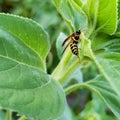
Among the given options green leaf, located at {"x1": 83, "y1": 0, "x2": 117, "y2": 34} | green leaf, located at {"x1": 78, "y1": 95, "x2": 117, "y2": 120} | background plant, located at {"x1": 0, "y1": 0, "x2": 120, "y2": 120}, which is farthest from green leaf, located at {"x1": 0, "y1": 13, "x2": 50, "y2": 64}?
green leaf, located at {"x1": 78, "y1": 95, "x2": 117, "y2": 120}

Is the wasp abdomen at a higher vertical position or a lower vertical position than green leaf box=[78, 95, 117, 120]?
higher

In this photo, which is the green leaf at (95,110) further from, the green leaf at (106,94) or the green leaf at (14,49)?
the green leaf at (14,49)

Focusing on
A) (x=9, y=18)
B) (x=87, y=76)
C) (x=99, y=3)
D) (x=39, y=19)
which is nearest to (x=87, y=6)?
(x=99, y=3)

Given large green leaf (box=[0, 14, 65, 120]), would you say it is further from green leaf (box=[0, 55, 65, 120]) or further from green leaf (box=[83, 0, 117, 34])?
green leaf (box=[83, 0, 117, 34])

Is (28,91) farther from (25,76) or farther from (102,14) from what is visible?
(102,14)

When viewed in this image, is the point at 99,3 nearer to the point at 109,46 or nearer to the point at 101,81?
the point at 109,46

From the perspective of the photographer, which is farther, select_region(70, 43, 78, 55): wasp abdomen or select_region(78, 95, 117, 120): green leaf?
select_region(78, 95, 117, 120): green leaf

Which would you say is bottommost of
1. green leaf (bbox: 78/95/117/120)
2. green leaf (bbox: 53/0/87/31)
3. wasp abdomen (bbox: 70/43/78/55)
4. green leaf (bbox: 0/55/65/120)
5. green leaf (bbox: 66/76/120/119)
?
green leaf (bbox: 78/95/117/120)
